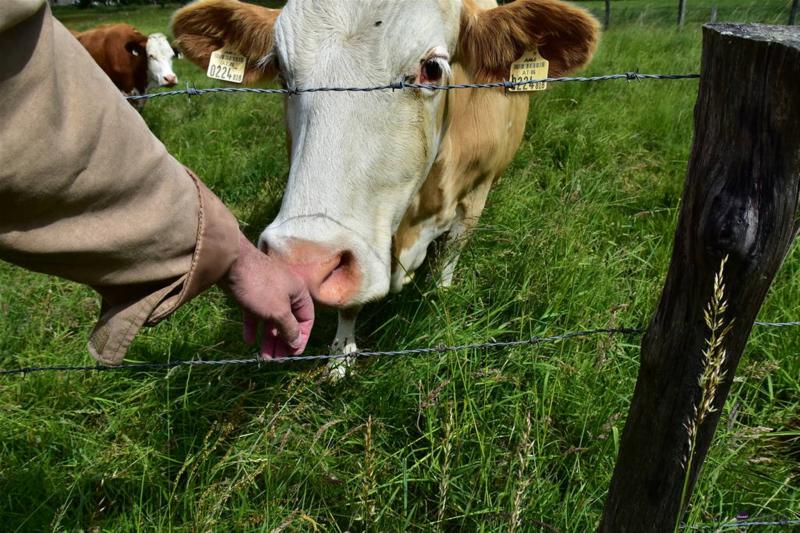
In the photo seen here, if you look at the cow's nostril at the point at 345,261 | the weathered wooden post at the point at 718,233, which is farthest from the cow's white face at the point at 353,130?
the weathered wooden post at the point at 718,233

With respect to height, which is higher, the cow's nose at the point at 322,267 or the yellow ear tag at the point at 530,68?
the yellow ear tag at the point at 530,68

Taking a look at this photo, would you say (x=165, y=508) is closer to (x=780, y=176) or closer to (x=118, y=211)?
(x=118, y=211)

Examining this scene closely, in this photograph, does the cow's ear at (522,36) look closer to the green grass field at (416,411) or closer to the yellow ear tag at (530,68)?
the yellow ear tag at (530,68)

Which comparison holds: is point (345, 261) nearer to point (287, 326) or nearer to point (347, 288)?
point (347, 288)

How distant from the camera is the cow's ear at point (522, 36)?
8.08 feet

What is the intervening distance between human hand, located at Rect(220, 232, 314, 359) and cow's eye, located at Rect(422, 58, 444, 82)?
3.51 ft

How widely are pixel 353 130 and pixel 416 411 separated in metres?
0.96

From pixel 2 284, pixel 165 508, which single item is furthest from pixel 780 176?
pixel 2 284

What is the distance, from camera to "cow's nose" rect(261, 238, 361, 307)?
5.85ft

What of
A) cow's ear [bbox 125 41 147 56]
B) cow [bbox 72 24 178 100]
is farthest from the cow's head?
cow's ear [bbox 125 41 147 56]

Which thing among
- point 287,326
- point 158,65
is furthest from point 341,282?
point 158,65

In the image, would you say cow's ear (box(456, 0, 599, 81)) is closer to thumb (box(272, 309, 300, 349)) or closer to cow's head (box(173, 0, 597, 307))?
cow's head (box(173, 0, 597, 307))

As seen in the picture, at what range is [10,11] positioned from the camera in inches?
32.8

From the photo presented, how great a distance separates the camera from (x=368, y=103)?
6.77 feet
